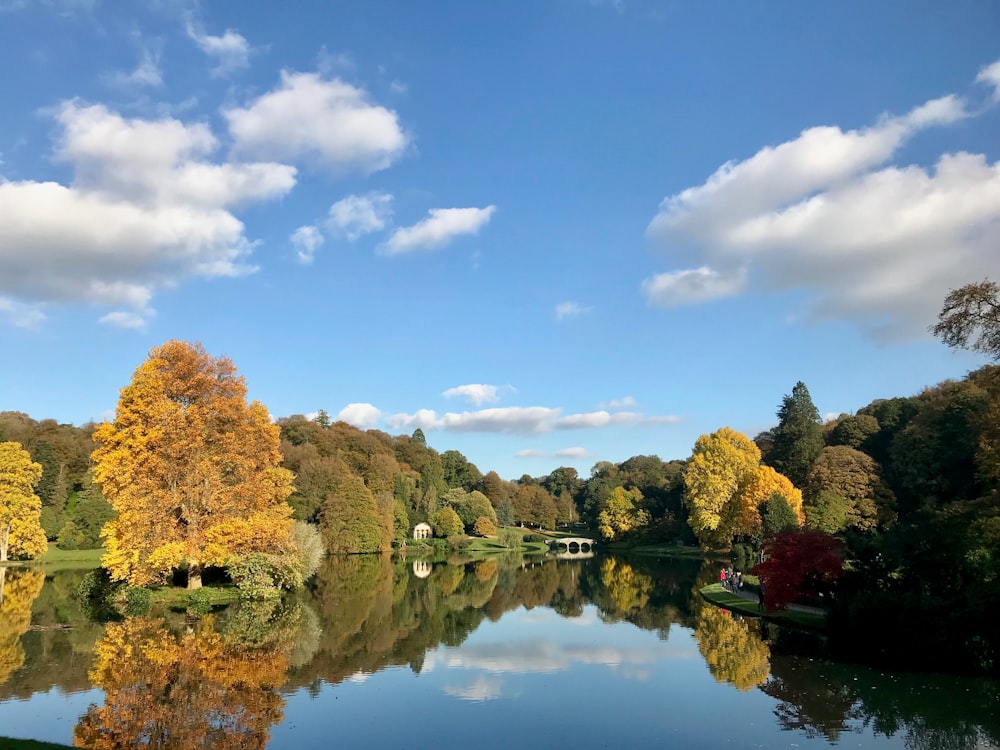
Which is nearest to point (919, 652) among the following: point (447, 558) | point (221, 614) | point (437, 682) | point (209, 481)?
point (437, 682)

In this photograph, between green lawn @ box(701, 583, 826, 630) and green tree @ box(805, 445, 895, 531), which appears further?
green tree @ box(805, 445, 895, 531)

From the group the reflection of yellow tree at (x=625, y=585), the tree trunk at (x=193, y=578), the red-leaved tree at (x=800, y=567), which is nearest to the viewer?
the red-leaved tree at (x=800, y=567)

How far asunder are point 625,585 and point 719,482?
910 inches

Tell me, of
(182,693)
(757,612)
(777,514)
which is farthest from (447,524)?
(182,693)

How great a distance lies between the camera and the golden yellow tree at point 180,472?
32.8m

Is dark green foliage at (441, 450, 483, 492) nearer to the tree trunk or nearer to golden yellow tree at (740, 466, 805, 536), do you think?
golden yellow tree at (740, 466, 805, 536)

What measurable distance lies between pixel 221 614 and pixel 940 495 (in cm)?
5332

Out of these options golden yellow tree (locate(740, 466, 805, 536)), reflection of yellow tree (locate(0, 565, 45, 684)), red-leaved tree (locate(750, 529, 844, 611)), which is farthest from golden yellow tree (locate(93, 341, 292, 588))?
golden yellow tree (locate(740, 466, 805, 536))

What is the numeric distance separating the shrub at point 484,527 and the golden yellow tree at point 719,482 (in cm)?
3937

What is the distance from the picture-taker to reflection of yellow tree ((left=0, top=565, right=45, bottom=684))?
69.8 feet

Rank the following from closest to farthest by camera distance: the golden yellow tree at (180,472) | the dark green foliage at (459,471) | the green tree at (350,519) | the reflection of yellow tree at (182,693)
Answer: the reflection of yellow tree at (182,693) < the golden yellow tree at (180,472) < the green tree at (350,519) < the dark green foliage at (459,471)

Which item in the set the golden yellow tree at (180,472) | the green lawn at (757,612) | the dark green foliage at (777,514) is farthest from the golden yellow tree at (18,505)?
the dark green foliage at (777,514)

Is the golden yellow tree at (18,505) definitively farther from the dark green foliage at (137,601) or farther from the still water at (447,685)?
the dark green foliage at (137,601)

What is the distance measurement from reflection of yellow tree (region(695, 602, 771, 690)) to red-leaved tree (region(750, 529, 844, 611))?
1839mm
